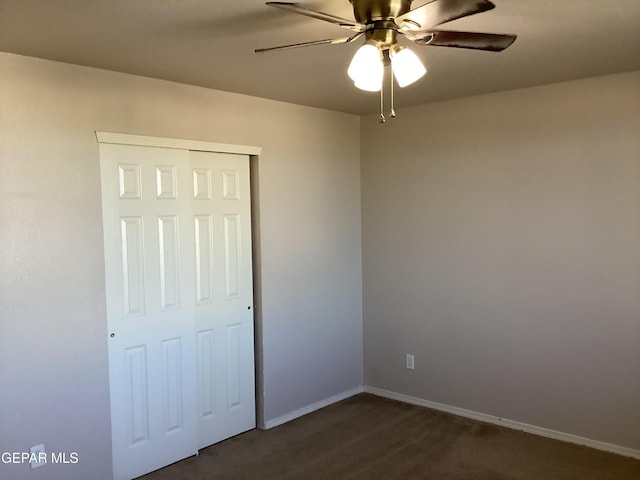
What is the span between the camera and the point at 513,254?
3.84 meters

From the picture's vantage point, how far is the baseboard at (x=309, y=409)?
3.98 meters

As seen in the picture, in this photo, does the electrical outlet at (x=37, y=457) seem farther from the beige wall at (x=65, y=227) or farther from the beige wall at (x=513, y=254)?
the beige wall at (x=513, y=254)

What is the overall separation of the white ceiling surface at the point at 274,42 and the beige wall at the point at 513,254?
1.35 ft

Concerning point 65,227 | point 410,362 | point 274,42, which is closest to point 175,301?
point 65,227

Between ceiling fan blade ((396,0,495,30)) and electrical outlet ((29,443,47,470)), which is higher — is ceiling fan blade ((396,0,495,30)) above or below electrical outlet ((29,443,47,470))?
above

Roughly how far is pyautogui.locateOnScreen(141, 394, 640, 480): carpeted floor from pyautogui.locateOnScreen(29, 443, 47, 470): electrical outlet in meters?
0.68

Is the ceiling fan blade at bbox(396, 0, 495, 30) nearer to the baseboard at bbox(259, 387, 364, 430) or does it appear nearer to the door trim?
the door trim

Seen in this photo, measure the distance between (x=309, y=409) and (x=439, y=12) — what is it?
10.9 ft

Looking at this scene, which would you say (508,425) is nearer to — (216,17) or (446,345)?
(446,345)

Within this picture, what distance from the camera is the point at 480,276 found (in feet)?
13.2

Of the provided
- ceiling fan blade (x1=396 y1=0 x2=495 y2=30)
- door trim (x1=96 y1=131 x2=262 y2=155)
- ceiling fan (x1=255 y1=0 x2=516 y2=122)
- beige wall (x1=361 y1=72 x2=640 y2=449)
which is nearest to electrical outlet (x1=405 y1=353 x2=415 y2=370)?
beige wall (x1=361 y1=72 x2=640 y2=449)

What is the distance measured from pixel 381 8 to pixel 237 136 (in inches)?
82.8

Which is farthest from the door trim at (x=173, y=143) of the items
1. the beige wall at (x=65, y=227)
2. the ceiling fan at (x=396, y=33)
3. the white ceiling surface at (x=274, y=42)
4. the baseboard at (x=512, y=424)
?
the baseboard at (x=512, y=424)

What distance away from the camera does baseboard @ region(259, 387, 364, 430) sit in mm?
3982
